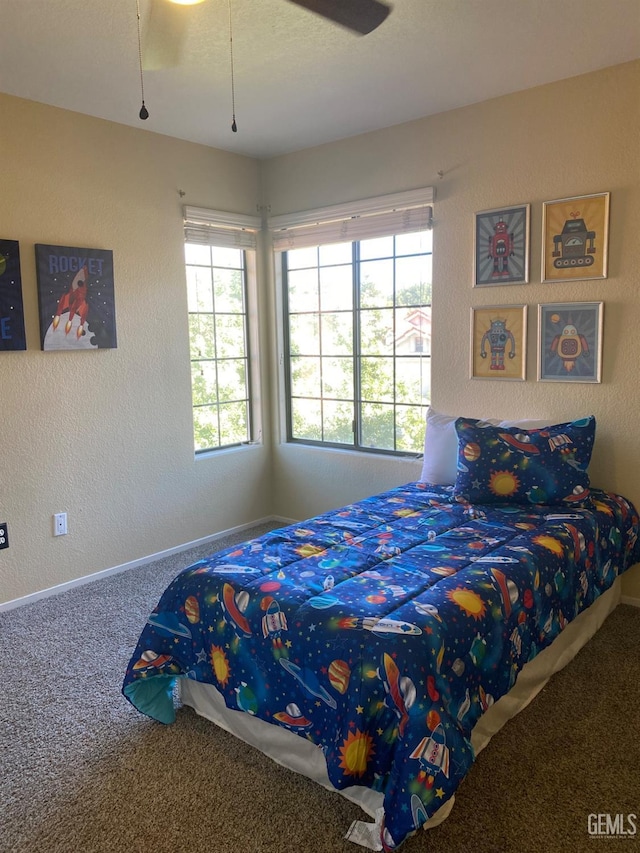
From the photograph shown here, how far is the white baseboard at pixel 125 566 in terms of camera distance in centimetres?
333

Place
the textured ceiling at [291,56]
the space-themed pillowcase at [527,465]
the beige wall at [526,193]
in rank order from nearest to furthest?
the textured ceiling at [291,56] < the space-themed pillowcase at [527,465] < the beige wall at [526,193]

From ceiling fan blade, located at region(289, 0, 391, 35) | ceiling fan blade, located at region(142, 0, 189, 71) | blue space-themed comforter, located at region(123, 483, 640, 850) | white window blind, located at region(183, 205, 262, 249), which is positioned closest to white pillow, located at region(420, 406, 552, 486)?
blue space-themed comforter, located at region(123, 483, 640, 850)

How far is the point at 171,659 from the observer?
225 cm

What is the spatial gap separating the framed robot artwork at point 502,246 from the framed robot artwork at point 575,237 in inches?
4.0

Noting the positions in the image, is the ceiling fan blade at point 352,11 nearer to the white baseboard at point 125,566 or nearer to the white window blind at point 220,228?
the white window blind at point 220,228

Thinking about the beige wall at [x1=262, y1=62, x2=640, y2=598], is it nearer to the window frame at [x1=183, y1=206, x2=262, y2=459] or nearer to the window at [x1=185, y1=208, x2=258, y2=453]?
the window frame at [x1=183, y1=206, x2=262, y2=459]

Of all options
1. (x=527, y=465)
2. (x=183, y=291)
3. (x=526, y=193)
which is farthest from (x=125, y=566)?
(x=526, y=193)

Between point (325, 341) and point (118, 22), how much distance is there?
7.42 ft

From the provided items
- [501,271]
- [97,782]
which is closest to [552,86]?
[501,271]

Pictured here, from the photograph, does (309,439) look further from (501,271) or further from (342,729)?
(342,729)

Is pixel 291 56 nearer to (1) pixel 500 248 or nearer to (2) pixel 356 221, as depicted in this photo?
(2) pixel 356 221

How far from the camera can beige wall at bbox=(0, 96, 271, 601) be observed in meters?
3.24

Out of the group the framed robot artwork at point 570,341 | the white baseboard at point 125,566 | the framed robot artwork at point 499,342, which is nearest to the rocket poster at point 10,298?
the white baseboard at point 125,566

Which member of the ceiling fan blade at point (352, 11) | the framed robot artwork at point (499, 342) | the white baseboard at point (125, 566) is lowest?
the white baseboard at point (125, 566)
